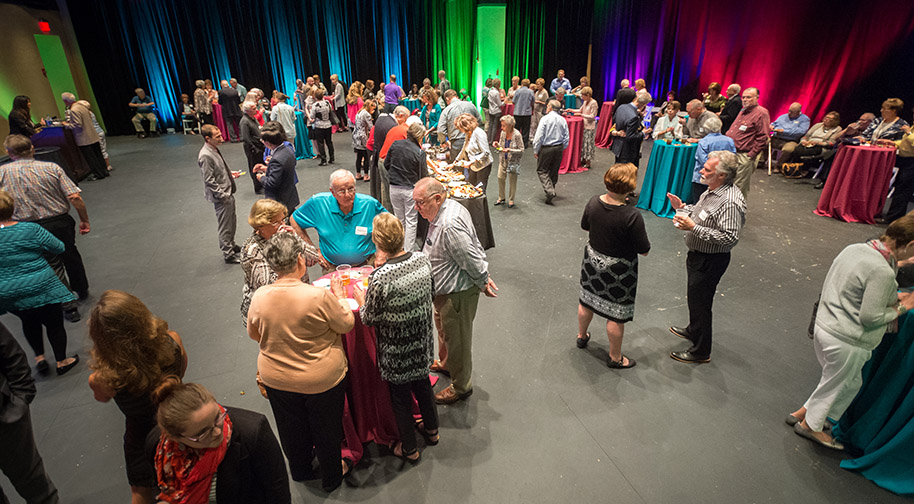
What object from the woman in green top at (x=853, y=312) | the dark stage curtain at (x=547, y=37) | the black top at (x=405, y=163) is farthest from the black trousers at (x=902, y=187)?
the dark stage curtain at (x=547, y=37)

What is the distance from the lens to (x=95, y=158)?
8.46 metres

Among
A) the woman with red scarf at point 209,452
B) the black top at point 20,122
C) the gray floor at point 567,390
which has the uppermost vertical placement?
the black top at point 20,122

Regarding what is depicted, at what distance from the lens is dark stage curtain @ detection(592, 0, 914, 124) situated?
26.4 ft

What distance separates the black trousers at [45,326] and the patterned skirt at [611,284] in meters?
3.87

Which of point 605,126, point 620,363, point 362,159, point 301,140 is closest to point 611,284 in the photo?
point 620,363

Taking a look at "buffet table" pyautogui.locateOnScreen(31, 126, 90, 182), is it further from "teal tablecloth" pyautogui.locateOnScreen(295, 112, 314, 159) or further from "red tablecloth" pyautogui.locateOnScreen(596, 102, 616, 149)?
"red tablecloth" pyautogui.locateOnScreen(596, 102, 616, 149)

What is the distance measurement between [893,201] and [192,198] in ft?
34.9

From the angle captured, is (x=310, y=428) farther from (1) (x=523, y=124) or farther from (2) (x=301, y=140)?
(1) (x=523, y=124)

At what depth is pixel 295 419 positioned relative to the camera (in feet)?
7.00

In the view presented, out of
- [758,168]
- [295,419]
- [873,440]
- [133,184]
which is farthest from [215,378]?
[758,168]

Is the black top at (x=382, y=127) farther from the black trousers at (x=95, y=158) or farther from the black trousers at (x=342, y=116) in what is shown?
the black trousers at (x=342, y=116)

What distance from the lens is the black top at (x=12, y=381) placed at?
193cm

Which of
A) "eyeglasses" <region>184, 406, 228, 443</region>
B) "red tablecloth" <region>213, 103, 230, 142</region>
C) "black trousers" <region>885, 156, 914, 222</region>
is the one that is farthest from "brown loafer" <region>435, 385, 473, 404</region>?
"red tablecloth" <region>213, 103, 230, 142</region>

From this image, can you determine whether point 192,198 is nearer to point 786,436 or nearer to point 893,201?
point 786,436
